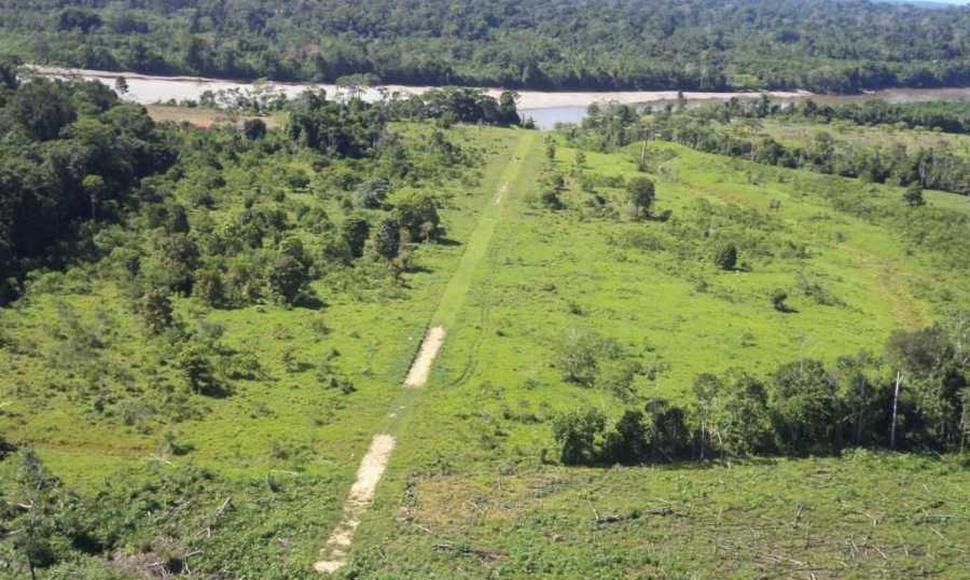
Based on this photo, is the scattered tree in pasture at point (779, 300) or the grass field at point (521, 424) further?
the scattered tree in pasture at point (779, 300)

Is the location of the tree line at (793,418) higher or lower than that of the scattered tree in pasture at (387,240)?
lower

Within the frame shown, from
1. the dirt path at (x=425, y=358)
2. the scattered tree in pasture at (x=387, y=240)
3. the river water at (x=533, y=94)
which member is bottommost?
the dirt path at (x=425, y=358)

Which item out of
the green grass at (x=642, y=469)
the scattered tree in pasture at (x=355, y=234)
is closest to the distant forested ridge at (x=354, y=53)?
the scattered tree in pasture at (x=355, y=234)

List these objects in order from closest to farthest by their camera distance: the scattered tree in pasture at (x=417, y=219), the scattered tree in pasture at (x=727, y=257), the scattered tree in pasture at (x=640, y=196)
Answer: the scattered tree in pasture at (x=727, y=257)
the scattered tree in pasture at (x=417, y=219)
the scattered tree in pasture at (x=640, y=196)

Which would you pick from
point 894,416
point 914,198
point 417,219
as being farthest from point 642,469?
point 914,198

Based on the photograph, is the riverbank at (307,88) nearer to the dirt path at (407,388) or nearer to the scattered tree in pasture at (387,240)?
the dirt path at (407,388)

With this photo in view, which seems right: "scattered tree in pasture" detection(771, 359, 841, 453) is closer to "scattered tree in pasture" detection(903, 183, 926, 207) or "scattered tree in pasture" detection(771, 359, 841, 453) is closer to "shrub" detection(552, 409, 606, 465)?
"shrub" detection(552, 409, 606, 465)
